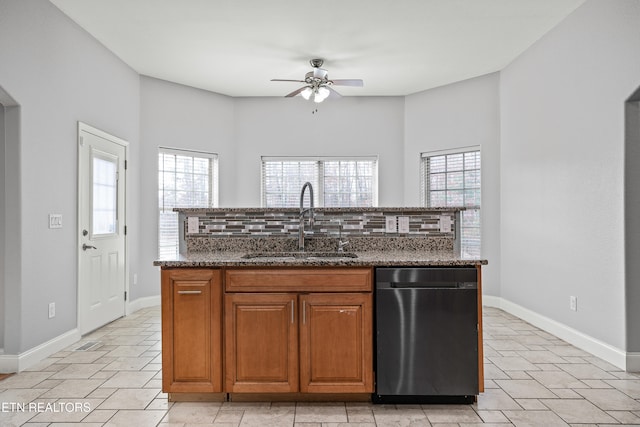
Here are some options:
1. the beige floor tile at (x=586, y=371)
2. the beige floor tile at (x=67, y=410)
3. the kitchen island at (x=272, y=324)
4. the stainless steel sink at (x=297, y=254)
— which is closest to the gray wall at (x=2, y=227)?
the beige floor tile at (x=67, y=410)

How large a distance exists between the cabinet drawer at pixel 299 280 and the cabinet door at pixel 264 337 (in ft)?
0.17

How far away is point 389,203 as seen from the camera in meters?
6.03

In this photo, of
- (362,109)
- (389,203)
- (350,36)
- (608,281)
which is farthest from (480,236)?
(350,36)

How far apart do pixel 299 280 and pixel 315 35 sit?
2.80 metres

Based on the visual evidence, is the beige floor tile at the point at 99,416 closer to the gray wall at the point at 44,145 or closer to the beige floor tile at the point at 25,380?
the beige floor tile at the point at 25,380

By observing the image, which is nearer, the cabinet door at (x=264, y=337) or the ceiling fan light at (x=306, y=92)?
the cabinet door at (x=264, y=337)

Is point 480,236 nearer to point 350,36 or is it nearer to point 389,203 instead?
point 389,203

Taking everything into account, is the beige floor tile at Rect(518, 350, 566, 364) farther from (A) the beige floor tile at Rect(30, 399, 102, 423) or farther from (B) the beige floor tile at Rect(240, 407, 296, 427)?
(A) the beige floor tile at Rect(30, 399, 102, 423)

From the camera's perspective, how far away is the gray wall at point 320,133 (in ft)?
19.8

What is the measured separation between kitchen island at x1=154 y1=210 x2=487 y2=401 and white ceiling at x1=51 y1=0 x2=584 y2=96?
2.39m

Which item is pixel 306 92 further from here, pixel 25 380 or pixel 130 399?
pixel 25 380

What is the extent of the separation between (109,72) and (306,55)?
7.09ft

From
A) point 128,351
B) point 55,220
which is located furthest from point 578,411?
point 55,220

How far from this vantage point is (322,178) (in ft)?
20.1
